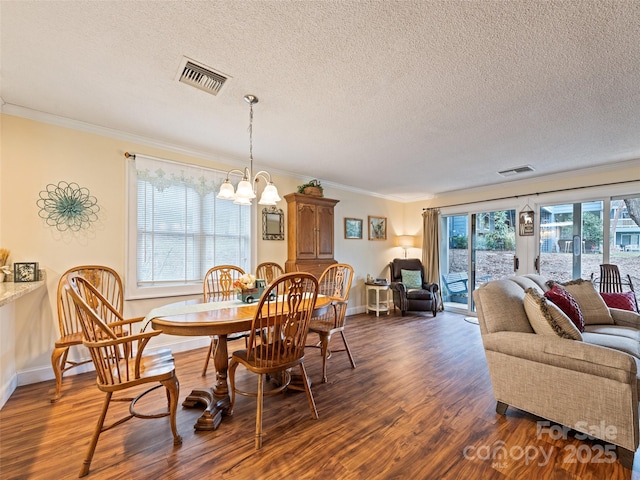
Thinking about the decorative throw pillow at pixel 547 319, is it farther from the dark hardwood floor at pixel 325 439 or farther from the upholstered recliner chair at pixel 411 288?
the upholstered recliner chair at pixel 411 288

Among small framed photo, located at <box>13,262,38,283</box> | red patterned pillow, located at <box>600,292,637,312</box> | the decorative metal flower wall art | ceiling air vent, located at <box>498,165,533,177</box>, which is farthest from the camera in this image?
ceiling air vent, located at <box>498,165,533,177</box>

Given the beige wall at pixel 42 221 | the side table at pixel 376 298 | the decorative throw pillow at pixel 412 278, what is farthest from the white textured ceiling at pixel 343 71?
the decorative throw pillow at pixel 412 278

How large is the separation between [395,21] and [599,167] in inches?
177

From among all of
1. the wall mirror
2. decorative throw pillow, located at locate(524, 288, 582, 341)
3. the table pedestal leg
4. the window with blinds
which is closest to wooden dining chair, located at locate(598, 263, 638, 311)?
decorative throw pillow, located at locate(524, 288, 582, 341)

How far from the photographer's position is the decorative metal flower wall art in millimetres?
2631

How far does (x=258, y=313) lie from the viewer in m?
1.69

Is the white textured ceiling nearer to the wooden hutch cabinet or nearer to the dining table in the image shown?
the wooden hutch cabinet

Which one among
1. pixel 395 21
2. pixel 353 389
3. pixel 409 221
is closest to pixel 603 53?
pixel 395 21

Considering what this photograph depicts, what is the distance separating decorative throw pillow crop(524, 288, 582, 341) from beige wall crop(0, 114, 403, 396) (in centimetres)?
362

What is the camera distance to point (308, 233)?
4.36 meters

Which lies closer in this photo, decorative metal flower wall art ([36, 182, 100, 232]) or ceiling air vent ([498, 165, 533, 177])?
decorative metal flower wall art ([36, 182, 100, 232])

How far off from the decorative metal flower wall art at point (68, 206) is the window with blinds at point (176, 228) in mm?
358

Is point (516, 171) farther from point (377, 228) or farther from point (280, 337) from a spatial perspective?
point (280, 337)

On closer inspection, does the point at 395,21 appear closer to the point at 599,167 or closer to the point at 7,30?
the point at 7,30
